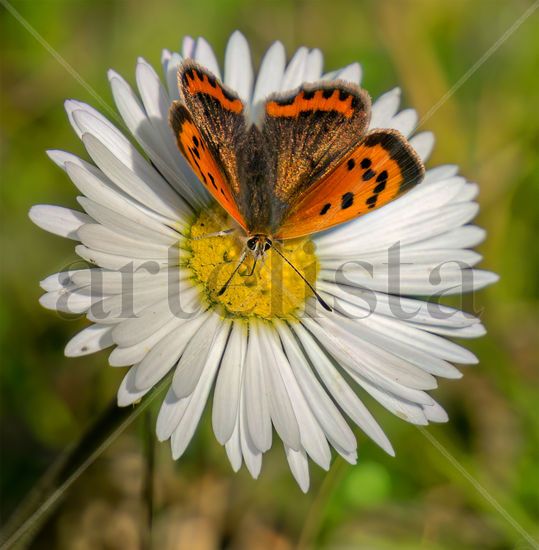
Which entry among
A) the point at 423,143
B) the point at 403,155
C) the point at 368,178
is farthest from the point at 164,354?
the point at 423,143

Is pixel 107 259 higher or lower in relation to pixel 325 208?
higher

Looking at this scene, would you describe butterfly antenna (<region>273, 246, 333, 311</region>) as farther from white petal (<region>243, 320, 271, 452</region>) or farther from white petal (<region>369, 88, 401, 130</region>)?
white petal (<region>369, 88, 401, 130</region>)

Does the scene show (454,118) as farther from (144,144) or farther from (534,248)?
(144,144)

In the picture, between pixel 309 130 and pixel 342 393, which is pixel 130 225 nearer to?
pixel 309 130

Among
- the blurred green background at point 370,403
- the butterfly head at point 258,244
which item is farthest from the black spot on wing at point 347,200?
the blurred green background at point 370,403

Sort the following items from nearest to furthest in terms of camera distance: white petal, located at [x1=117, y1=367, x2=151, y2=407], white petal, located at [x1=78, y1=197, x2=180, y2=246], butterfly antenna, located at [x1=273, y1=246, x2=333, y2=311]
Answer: white petal, located at [x1=117, y1=367, x2=151, y2=407], white petal, located at [x1=78, y1=197, x2=180, y2=246], butterfly antenna, located at [x1=273, y1=246, x2=333, y2=311]

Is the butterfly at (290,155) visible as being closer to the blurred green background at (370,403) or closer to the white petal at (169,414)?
the white petal at (169,414)

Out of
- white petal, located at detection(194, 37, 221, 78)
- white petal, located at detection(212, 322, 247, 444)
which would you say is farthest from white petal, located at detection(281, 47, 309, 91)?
white petal, located at detection(212, 322, 247, 444)
